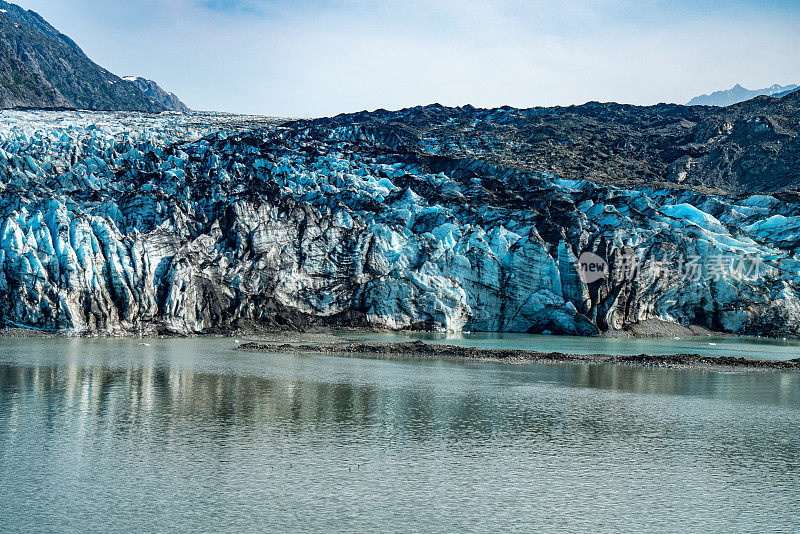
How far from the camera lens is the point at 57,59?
526ft

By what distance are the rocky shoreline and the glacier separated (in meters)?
12.1

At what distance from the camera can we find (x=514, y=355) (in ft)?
150

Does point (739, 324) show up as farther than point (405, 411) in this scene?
Yes

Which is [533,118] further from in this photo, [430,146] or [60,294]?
[60,294]

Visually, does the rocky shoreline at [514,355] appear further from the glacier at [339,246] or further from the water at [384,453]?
the glacier at [339,246]

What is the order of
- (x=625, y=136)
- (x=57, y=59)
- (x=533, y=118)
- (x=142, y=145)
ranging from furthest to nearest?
(x=57, y=59) < (x=533, y=118) < (x=625, y=136) < (x=142, y=145)

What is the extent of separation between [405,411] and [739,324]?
5261cm

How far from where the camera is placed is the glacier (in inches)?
2175

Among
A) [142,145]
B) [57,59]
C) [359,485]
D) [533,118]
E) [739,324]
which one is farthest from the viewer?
[57,59]

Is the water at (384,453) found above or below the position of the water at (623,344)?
above

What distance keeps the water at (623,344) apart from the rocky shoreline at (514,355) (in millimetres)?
3275

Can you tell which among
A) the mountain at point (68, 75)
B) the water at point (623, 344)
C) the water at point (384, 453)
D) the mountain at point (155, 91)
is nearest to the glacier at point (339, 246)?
the water at point (623, 344)

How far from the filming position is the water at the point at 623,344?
165 ft

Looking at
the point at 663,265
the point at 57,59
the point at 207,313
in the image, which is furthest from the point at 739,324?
the point at 57,59
